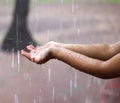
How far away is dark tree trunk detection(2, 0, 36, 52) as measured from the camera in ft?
8.21

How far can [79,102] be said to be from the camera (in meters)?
2.18

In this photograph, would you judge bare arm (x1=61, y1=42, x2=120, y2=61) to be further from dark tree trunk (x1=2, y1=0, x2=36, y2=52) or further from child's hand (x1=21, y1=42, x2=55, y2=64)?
dark tree trunk (x1=2, y1=0, x2=36, y2=52)

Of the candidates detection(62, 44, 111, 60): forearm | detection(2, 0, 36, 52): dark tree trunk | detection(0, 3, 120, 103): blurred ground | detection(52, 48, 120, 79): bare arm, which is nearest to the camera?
detection(52, 48, 120, 79): bare arm

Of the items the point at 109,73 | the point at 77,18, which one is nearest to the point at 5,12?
the point at 77,18

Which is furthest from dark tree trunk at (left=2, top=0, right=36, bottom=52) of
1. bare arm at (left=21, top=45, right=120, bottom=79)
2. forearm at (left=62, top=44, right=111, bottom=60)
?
bare arm at (left=21, top=45, right=120, bottom=79)

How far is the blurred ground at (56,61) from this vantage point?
218 cm

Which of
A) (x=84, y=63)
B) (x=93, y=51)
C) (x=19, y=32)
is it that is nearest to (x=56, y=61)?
(x=19, y=32)

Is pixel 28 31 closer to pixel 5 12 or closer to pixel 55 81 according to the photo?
pixel 5 12

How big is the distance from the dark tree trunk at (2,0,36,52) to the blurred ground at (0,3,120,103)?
0.13 ft

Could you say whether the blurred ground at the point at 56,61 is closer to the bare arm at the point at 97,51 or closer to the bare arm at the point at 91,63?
the bare arm at the point at 97,51

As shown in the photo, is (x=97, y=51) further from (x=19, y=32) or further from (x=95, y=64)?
(x=19, y=32)

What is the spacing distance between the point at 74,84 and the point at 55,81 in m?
0.11

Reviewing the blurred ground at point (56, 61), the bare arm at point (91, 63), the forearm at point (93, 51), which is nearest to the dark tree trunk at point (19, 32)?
the blurred ground at point (56, 61)

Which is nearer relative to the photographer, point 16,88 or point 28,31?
point 16,88
